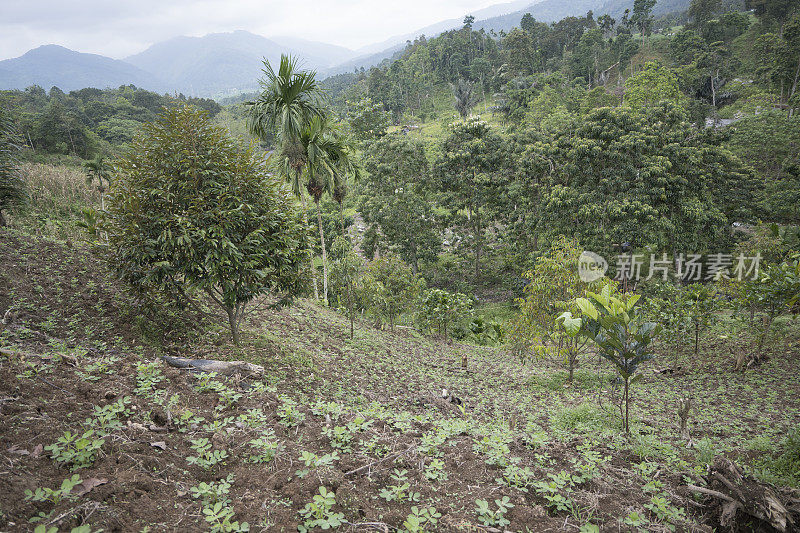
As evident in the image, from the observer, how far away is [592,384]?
29.3ft

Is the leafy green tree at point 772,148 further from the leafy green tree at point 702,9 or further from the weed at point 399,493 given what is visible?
the leafy green tree at point 702,9

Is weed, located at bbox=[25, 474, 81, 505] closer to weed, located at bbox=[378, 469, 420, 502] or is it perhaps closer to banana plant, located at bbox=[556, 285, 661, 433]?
weed, located at bbox=[378, 469, 420, 502]

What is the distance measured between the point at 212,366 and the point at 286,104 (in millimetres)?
8624

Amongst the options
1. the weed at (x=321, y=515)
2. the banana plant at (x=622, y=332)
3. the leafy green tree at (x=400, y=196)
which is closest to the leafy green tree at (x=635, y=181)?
the leafy green tree at (x=400, y=196)

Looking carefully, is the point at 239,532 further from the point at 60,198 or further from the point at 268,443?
the point at 60,198

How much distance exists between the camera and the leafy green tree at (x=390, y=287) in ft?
43.6

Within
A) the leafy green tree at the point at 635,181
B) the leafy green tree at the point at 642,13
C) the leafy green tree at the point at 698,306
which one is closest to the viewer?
the leafy green tree at the point at 698,306

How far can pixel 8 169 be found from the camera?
32.1ft

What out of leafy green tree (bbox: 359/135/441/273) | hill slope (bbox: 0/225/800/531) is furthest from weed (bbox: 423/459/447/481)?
leafy green tree (bbox: 359/135/441/273)

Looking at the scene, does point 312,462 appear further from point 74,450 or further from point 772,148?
point 772,148

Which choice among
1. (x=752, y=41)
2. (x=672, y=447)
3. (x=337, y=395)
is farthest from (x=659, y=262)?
(x=752, y=41)

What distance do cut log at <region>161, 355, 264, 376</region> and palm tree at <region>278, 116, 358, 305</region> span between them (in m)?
8.12

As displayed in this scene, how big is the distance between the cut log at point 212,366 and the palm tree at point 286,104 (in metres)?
5.23

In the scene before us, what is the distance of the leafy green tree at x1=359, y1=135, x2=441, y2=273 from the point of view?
21.3 m
